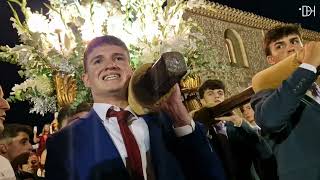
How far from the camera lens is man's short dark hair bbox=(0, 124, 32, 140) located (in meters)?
0.82

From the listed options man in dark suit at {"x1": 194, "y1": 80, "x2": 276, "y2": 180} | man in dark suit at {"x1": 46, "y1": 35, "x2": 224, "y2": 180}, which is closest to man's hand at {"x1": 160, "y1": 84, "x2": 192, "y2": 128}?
man in dark suit at {"x1": 46, "y1": 35, "x2": 224, "y2": 180}

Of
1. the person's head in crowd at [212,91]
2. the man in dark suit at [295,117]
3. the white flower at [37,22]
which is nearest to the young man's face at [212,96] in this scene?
the person's head in crowd at [212,91]

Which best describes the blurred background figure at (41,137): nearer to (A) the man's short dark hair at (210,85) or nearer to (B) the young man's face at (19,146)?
(B) the young man's face at (19,146)

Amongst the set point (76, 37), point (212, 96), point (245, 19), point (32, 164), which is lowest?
point (32, 164)

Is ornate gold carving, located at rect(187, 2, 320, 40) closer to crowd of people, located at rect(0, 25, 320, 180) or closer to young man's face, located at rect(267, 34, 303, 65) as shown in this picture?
young man's face, located at rect(267, 34, 303, 65)

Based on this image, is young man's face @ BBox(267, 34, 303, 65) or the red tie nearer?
the red tie

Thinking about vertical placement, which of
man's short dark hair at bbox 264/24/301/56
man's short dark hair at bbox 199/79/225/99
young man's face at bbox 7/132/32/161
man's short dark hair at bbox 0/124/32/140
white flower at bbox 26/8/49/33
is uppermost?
white flower at bbox 26/8/49/33

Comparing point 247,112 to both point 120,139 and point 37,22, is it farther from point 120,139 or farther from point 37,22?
point 37,22

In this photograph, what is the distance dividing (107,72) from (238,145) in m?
0.27

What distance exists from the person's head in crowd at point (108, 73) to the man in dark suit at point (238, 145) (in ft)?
0.55

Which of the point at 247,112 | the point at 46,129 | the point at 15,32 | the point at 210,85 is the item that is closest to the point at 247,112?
the point at 247,112

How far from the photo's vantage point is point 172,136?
678 mm

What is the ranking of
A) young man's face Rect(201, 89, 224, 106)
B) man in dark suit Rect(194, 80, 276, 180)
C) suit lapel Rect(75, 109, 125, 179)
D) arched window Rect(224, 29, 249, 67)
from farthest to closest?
arched window Rect(224, 29, 249, 67), young man's face Rect(201, 89, 224, 106), man in dark suit Rect(194, 80, 276, 180), suit lapel Rect(75, 109, 125, 179)

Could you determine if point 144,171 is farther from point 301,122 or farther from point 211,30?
point 211,30
